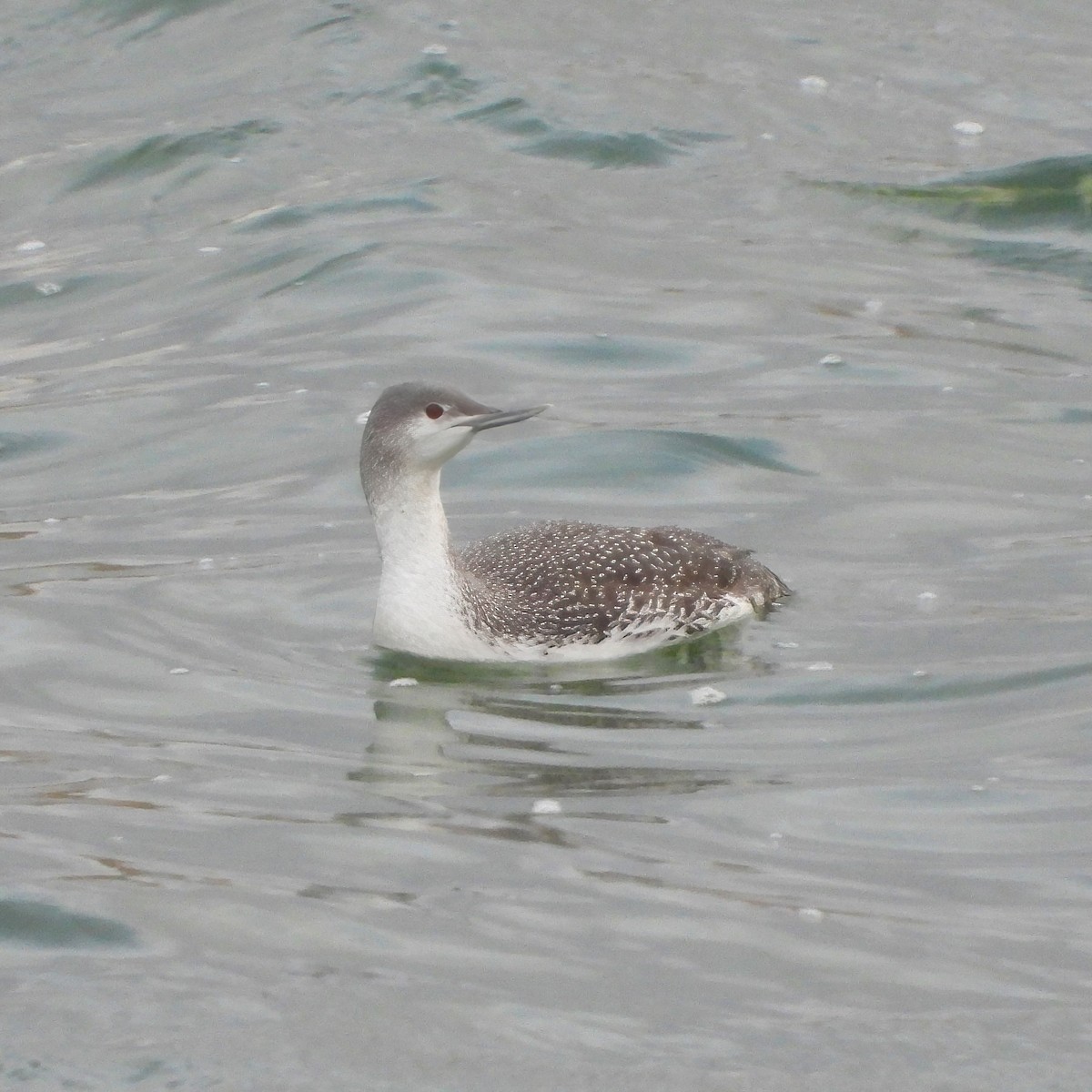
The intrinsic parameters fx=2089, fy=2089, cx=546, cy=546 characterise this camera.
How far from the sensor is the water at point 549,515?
5.18 m

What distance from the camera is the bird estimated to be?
26.4 feet

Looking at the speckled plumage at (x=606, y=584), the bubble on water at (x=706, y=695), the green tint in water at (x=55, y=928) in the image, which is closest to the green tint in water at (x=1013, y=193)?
the speckled plumage at (x=606, y=584)

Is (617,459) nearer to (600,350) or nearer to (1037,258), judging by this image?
(600,350)

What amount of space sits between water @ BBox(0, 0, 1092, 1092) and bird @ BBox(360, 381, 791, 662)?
137mm

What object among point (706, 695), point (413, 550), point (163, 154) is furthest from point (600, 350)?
point (163, 154)

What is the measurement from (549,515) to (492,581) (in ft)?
6.04

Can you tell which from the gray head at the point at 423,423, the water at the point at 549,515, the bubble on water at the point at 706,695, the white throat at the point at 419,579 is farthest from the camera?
the white throat at the point at 419,579

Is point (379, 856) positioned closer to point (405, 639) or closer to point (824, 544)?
point (405, 639)

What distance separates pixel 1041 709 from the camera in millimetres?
7496

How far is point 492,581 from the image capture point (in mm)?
8367

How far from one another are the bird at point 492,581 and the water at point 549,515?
137 millimetres

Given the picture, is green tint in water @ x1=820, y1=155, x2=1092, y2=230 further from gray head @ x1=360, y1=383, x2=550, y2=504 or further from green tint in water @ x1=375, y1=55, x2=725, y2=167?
gray head @ x1=360, y1=383, x2=550, y2=504

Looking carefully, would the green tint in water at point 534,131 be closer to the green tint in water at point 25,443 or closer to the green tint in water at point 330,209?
the green tint in water at point 330,209

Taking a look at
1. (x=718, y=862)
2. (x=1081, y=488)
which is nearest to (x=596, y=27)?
Answer: (x=1081, y=488)
